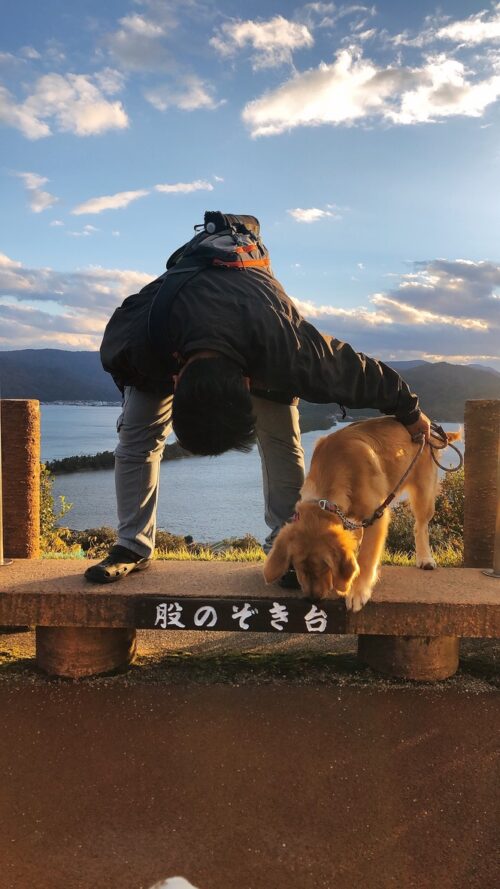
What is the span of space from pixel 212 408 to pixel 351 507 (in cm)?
128

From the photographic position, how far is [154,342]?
3.20 meters

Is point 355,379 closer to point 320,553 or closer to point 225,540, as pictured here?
point 320,553

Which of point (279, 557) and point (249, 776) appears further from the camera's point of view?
point (279, 557)

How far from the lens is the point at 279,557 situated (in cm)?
346

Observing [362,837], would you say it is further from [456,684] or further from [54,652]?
[54,652]

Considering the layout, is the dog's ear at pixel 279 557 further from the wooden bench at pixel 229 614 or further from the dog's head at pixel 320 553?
the wooden bench at pixel 229 614

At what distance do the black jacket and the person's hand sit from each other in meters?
0.58

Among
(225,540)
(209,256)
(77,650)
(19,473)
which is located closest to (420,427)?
(209,256)

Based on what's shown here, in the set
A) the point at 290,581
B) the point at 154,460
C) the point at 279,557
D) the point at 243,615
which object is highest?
the point at 154,460

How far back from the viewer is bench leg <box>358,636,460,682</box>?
3779 mm

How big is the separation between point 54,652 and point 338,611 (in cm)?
171

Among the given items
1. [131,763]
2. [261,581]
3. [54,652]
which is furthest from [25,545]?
[131,763]

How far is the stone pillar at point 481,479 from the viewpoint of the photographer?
498cm

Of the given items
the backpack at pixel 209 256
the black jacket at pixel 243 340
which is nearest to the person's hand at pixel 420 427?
the black jacket at pixel 243 340
